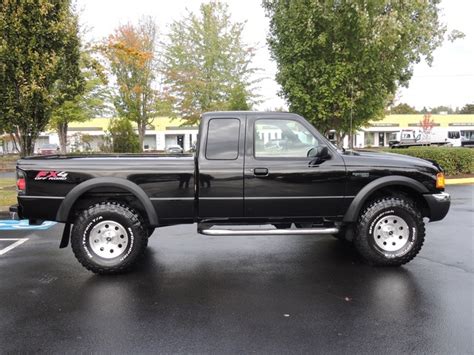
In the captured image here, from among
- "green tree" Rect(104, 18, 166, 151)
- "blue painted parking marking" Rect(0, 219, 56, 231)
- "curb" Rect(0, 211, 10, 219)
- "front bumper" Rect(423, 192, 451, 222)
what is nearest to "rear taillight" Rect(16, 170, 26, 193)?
"blue painted parking marking" Rect(0, 219, 56, 231)

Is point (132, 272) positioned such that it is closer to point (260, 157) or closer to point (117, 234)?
point (117, 234)

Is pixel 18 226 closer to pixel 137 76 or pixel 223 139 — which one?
pixel 223 139

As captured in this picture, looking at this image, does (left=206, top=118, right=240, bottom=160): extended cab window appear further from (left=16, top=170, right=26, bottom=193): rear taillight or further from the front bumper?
the front bumper

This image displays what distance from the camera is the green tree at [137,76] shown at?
2562 centimetres

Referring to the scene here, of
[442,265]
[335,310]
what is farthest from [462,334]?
[442,265]

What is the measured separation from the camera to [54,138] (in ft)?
188

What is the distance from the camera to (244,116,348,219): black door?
5.32m

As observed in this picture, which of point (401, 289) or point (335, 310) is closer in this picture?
point (335, 310)

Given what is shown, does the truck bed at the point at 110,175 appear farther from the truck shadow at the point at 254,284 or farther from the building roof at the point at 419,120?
the building roof at the point at 419,120

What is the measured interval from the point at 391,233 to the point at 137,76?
75.6 feet

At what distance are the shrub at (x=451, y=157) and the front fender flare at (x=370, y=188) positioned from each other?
1091 centimetres

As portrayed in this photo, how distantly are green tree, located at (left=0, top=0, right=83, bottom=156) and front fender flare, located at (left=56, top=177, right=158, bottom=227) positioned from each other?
642cm

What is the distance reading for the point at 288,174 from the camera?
17.5ft

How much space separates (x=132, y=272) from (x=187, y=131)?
2119 inches
